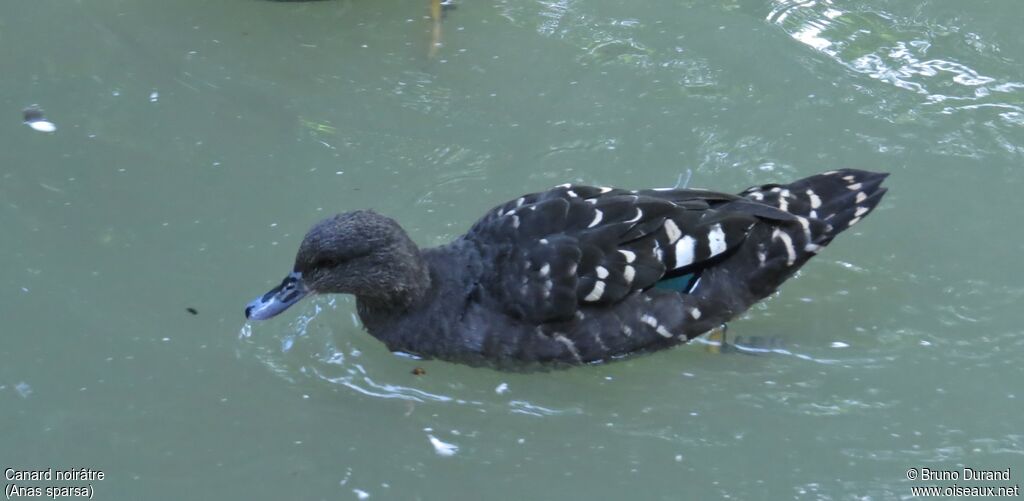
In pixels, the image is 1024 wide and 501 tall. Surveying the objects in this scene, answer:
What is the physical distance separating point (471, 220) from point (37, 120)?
9.36 ft

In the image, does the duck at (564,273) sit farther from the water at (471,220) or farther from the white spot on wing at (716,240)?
the water at (471,220)

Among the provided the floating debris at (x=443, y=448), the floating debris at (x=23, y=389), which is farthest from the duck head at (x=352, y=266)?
the floating debris at (x=23, y=389)

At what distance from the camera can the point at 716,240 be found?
579 centimetres

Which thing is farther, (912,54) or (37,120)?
(912,54)

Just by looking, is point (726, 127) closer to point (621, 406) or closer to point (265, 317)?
point (621, 406)

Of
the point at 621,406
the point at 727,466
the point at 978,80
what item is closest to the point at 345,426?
the point at 621,406

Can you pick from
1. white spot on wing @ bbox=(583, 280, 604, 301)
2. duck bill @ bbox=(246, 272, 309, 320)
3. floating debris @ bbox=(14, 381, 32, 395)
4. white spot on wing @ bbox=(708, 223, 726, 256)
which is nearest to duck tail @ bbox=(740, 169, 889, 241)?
white spot on wing @ bbox=(708, 223, 726, 256)

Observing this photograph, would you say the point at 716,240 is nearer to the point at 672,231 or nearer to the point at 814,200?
the point at 672,231

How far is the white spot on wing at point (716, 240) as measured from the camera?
5785 mm

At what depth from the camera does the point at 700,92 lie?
7.58 m

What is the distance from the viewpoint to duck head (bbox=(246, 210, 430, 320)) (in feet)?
18.4

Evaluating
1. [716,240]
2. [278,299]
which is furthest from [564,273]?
[278,299]

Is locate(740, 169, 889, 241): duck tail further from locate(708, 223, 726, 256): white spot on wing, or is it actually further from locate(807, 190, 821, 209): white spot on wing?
locate(708, 223, 726, 256): white spot on wing

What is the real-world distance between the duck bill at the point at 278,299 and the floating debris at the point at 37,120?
8.09ft
